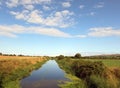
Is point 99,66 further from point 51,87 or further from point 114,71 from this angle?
point 51,87

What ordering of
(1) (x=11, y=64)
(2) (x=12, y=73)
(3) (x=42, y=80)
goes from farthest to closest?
(1) (x=11, y=64) → (2) (x=12, y=73) → (3) (x=42, y=80)

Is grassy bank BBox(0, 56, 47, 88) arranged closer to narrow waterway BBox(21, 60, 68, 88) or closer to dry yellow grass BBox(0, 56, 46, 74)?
dry yellow grass BBox(0, 56, 46, 74)

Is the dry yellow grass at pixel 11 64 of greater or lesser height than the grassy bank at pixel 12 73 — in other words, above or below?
above

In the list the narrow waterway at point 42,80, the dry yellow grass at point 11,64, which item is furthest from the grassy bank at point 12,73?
the narrow waterway at point 42,80

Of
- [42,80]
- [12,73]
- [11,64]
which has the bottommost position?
[42,80]

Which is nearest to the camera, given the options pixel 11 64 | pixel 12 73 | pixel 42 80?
pixel 42 80

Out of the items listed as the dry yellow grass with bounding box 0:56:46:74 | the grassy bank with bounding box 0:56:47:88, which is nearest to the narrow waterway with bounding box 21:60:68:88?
the grassy bank with bounding box 0:56:47:88

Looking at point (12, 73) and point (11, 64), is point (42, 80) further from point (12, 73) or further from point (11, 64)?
point (11, 64)

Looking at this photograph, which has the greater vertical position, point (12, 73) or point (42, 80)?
point (12, 73)

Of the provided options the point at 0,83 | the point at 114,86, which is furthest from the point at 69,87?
the point at 0,83

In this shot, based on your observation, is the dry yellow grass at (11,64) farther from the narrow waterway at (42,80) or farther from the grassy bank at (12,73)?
the narrow waterway at (42,80)

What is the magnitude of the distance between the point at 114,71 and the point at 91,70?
293cm

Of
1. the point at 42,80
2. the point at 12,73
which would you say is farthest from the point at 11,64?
the point at 42,80

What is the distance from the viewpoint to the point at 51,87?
70.2 feet
